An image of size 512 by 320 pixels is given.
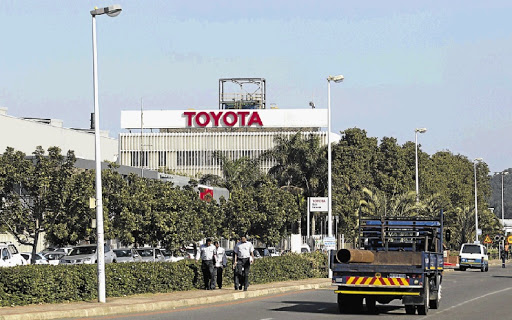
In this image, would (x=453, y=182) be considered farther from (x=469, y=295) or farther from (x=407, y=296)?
(x=407, y=296)

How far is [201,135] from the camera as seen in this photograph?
12862 cm

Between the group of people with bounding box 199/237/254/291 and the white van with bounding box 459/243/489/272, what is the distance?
115 feet

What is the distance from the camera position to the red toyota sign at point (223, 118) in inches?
4813

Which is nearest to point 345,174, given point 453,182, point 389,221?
point 453,182

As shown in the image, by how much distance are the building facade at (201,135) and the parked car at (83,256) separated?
7556 cm

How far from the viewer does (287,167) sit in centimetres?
7456

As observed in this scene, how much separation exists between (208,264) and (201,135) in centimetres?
9875

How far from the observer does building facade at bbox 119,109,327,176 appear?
123812 mm

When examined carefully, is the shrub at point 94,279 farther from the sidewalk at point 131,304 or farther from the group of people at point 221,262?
the group of people at point 221,262

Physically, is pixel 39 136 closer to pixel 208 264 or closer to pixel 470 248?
pixel 470 248

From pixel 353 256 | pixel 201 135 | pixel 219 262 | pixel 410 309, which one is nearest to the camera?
pixel 353 256

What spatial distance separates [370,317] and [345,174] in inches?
2539

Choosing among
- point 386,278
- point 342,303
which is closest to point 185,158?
point 342,303

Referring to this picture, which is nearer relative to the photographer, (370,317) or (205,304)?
(370,317)
